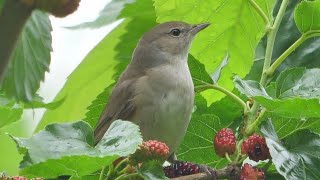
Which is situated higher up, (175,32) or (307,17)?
(307,17)

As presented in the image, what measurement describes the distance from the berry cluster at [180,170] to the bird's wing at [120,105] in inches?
40.2

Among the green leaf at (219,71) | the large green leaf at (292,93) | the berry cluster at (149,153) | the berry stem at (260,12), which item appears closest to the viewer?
the berry cluster at (149,153)

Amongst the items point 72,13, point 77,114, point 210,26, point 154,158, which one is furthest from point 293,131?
point 72,13

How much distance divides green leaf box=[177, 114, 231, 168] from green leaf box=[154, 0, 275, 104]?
26cm

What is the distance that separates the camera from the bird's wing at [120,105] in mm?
3214

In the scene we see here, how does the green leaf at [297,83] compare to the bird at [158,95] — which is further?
the bird at [158,95]

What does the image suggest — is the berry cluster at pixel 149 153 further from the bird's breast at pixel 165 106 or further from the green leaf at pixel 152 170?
the bird's breast at pixel 165 106

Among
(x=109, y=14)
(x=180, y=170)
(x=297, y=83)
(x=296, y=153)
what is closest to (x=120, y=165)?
(x=180, y=170)

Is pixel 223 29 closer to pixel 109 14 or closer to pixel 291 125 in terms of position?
pixel 109 14

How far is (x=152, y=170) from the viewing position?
1.72m

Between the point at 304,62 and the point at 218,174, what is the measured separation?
1187mm

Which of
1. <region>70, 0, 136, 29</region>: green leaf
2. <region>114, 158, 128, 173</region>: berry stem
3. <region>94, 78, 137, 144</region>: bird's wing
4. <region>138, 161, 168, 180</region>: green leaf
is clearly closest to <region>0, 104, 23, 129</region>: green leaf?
<region>114, 158, 128, 173</region>: berry stem

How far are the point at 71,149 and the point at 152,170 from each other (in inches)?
8.9

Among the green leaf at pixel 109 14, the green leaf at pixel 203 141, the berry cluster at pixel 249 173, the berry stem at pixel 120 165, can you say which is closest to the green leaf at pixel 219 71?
the green leaf at pixel 203 141
